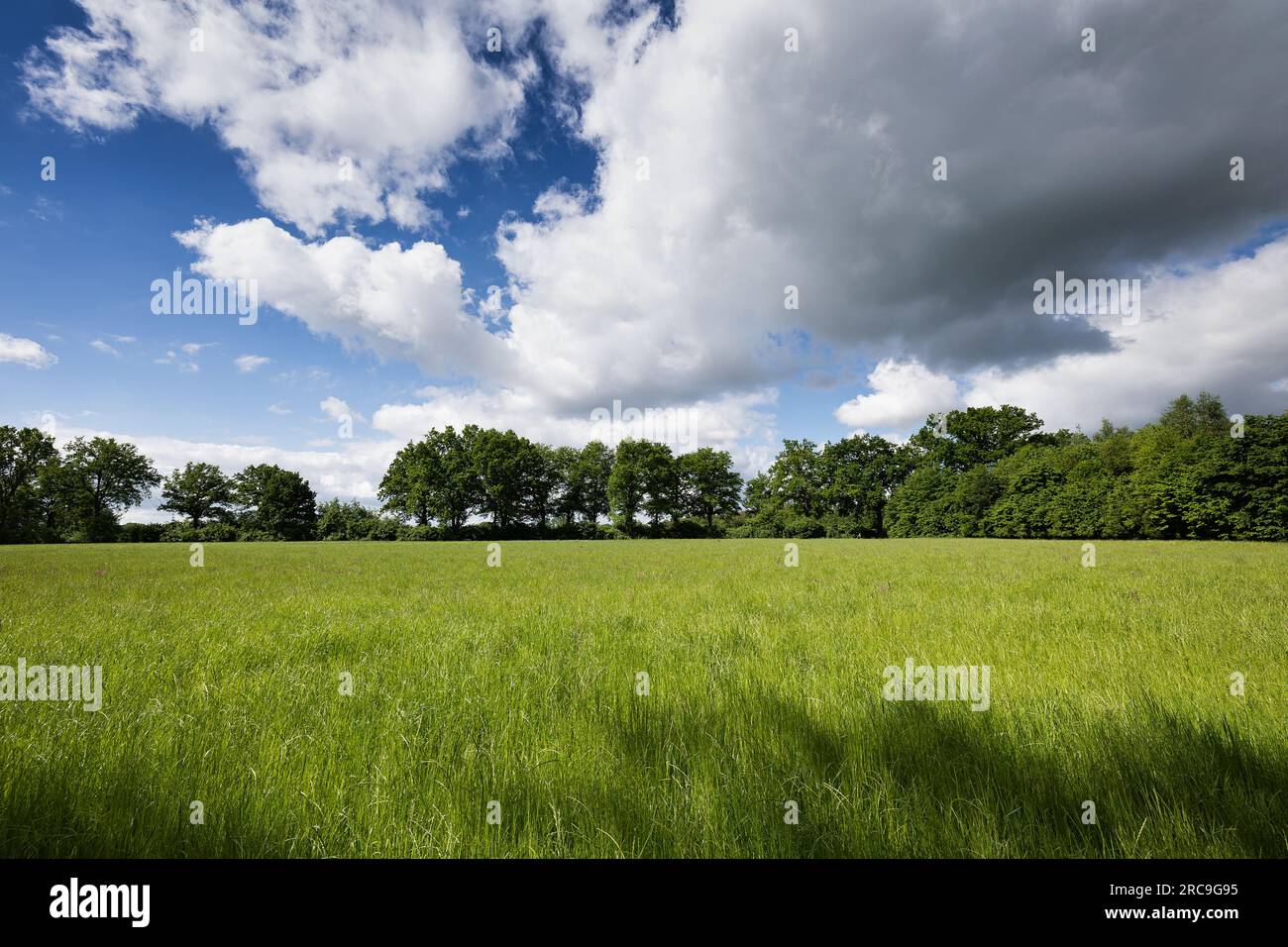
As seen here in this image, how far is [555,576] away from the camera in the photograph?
42.3ft

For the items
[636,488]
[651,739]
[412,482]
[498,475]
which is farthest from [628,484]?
[651,739]

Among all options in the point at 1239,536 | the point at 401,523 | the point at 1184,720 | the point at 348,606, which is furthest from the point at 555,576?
the point at 401,523

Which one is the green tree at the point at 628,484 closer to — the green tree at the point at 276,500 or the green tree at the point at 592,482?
the green tree at the point at 592,482

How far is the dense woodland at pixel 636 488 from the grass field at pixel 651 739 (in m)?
49.0

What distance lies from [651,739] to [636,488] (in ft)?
240

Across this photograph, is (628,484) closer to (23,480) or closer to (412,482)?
(412,482)

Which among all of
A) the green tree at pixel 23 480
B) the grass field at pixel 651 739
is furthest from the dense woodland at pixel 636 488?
the grass field at pixel 651 739

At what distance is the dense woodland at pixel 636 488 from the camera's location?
4819 cm

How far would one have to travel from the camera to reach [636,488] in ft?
251

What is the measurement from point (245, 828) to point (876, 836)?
3.05 metres
